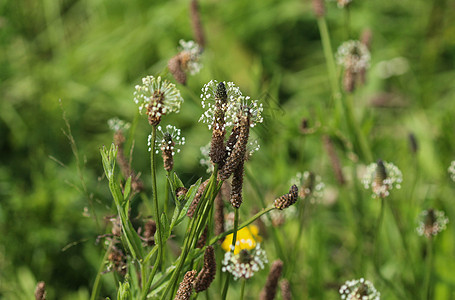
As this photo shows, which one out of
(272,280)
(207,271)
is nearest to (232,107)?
(207,271)

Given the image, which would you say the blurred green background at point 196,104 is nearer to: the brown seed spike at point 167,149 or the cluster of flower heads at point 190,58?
the cluster of flower heads at point 190,58

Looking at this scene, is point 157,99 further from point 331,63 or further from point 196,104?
point 331,63

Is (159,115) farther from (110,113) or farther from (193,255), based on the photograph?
(110,113)

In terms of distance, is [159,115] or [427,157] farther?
[427,157]

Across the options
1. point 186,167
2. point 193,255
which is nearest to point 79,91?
point 186,167

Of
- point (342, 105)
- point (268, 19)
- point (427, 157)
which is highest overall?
point (268, 19)

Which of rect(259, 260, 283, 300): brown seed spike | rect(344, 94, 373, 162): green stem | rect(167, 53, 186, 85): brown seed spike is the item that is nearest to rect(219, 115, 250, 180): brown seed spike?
rect(259, 260, 283, 300): brown seed spike

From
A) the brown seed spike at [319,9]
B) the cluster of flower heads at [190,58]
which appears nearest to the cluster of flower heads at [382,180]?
the cluster of flower heads at [190,58]
